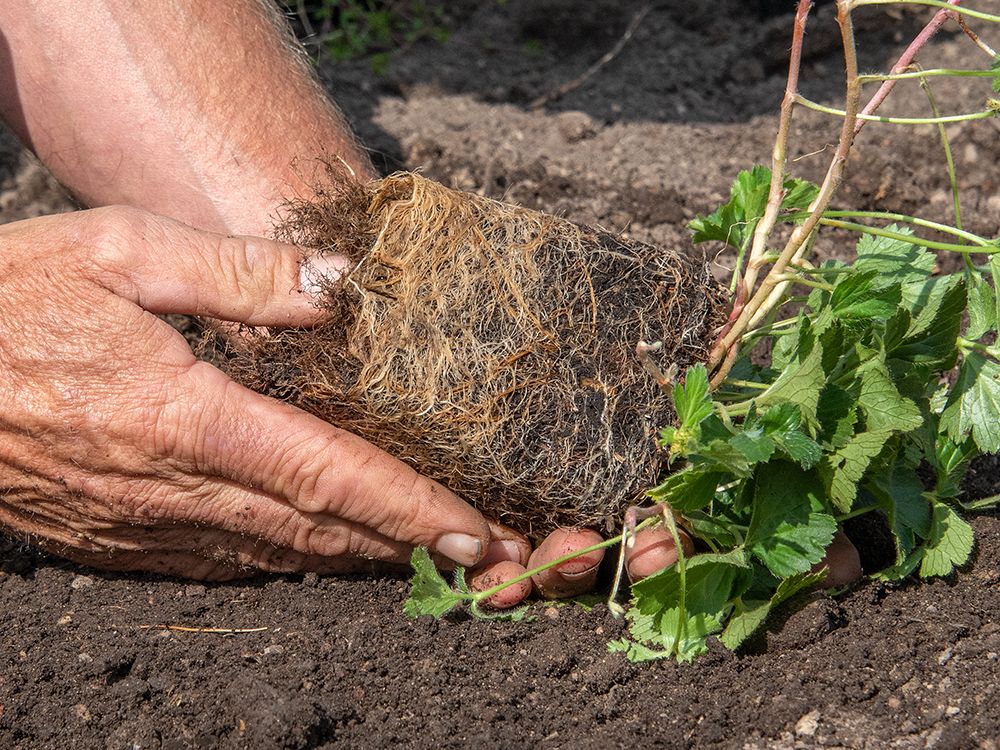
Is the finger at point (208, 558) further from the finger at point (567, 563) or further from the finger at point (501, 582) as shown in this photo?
the finger at point (567, 563)

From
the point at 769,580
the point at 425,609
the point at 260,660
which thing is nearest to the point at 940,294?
the point at 769,580

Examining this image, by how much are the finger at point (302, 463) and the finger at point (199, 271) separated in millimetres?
157

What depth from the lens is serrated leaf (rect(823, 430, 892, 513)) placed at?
202 centimetres

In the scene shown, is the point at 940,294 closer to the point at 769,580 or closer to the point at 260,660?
the point at 769,580

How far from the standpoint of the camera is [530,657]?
2191 mm

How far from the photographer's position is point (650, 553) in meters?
2.20

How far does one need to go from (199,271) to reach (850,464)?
1415 millimetres

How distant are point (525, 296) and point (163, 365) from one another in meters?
0.80

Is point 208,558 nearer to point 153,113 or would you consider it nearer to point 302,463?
point 302,463

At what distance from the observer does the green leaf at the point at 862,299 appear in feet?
6.50

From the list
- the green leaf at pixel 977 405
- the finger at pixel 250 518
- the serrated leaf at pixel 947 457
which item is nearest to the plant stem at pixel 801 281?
the green leaf at pixel 977 405

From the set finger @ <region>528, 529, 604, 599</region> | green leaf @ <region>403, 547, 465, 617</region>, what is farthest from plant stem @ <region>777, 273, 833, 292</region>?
green leaf @ <region>403, 547, 465, 617</region>

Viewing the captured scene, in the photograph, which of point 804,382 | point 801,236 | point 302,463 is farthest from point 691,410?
point 302,463

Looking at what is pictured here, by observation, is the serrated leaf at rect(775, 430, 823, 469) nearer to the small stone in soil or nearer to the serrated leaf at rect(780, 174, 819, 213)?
the small stone in soil
